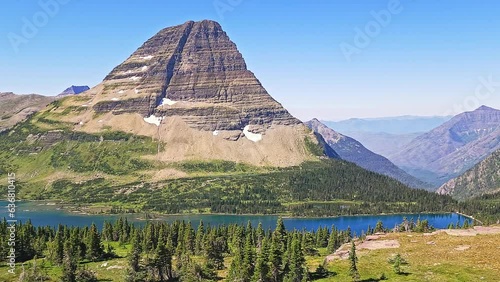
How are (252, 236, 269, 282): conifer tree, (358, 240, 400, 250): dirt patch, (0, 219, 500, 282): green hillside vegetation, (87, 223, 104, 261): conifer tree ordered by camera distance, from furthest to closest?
(87, 223, 104, 261): conifer tree
(358, 240, 400, 250): dirt patch
(252, 236, 269, 282): conifer tree
(0, 219, 500, 282): green hillside vegetation

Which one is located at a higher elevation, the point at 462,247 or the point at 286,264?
the point at 462,247

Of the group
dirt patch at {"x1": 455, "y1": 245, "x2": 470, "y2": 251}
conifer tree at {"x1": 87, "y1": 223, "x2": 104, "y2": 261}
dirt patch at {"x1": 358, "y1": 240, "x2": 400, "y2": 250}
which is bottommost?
conifer tree at {"x1": 87, "y1": 223, "x2": 104, "y2": 261}

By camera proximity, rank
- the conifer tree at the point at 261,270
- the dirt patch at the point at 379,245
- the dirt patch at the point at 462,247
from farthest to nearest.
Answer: the dirt patch at the point at 379,245, the dirt patch at the point at 462,247, the conifer tree at the point at 261,270

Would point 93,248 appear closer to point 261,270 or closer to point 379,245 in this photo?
point 261,270

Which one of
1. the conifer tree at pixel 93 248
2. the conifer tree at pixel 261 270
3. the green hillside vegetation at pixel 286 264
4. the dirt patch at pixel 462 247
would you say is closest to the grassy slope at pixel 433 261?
the green hillside vegetation at pixel 286 264

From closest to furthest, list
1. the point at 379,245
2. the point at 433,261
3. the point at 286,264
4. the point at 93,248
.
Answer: the point at 433,261, the point at 286,264, the point at 379,245, the point at 93,248

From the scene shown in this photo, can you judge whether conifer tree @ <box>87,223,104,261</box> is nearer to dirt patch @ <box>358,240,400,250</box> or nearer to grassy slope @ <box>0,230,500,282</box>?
grassy slope @ <box>0,230,500,282</box>

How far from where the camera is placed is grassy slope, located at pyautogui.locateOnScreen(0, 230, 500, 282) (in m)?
85.8

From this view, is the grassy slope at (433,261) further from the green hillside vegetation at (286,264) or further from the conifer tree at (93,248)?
the conifer tree at (93,248)

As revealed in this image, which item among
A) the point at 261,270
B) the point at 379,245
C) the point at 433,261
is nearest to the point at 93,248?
the point at 261,270

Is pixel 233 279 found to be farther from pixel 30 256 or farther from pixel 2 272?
pixel 30 256

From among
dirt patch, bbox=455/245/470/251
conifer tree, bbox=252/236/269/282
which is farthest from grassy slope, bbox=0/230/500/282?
conifer tree, bbox=252/236/269/282

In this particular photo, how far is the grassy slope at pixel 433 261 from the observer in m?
85.8

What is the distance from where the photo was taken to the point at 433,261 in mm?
95750
